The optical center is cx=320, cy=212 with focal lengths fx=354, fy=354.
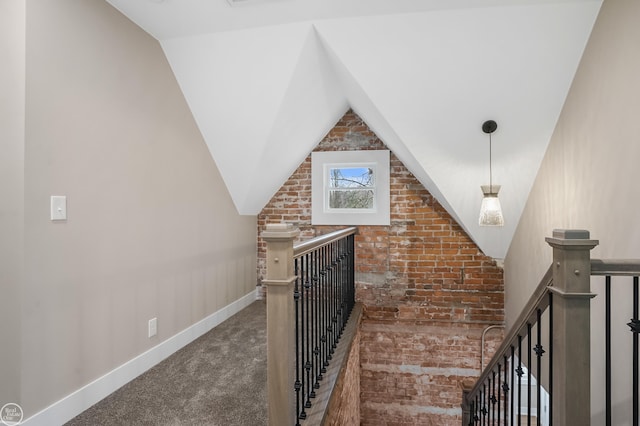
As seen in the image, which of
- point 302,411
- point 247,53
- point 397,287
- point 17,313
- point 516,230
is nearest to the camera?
point 17,313

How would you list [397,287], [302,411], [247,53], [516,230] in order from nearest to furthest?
1. [302,411]
2. [247,53]
3. [516,230]
4. [397,287]

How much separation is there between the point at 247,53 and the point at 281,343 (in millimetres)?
2128

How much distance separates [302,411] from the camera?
5.98 feet

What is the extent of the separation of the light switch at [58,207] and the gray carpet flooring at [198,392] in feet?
3.55

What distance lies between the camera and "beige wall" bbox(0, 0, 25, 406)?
5.37ft

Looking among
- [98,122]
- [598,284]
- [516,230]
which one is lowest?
[598,284]

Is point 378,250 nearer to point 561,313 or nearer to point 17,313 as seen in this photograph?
point 561,313

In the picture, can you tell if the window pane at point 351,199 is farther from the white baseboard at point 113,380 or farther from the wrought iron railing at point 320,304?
the white baseboard at point 113,380

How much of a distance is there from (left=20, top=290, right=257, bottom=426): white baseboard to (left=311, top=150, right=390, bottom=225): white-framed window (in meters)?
1.82

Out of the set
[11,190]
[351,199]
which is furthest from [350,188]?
[11,190]

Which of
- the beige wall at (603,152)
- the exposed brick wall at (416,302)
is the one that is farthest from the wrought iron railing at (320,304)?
the beige wall at (603,152)

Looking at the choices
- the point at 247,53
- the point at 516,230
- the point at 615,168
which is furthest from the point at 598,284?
the point at 247,53

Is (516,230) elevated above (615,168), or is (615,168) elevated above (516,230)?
(615,168)

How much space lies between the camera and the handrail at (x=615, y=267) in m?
1.16
